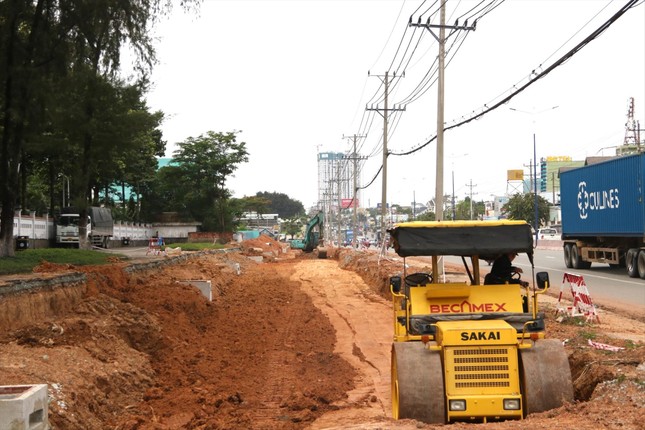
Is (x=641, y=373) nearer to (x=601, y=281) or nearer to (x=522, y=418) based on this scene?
(x=522, y=418)

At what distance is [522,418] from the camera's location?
20.1 ft

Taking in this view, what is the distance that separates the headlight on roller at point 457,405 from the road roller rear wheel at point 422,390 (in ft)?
0.21

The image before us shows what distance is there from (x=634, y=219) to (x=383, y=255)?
15051 millimetres

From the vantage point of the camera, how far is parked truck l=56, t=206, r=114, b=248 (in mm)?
43206

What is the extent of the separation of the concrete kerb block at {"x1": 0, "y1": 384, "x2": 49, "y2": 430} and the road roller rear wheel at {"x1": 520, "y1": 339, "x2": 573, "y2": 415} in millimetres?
4562

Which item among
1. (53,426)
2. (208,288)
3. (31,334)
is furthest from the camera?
(208,288)

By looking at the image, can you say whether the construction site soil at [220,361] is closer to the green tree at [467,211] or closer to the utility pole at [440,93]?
the utility pole at [440,93]

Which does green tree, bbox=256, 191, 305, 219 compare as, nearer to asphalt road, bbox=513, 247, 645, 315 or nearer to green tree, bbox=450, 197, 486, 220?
green tree, bbox=450, 197, 486, 220

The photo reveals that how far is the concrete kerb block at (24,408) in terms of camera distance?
5.95 m

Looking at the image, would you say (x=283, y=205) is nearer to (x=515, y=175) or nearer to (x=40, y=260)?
(x=515, y=175)

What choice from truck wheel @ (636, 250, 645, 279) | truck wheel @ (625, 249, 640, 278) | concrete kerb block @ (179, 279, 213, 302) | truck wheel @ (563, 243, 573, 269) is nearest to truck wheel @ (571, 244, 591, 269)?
truck wheel @ (563, 243, 573, 269)

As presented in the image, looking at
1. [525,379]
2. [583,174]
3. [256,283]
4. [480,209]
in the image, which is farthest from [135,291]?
[480,209]

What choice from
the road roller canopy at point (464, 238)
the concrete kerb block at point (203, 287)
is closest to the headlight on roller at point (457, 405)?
the road roller canopy at point (464, 238)

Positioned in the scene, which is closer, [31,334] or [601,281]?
[31,334]
